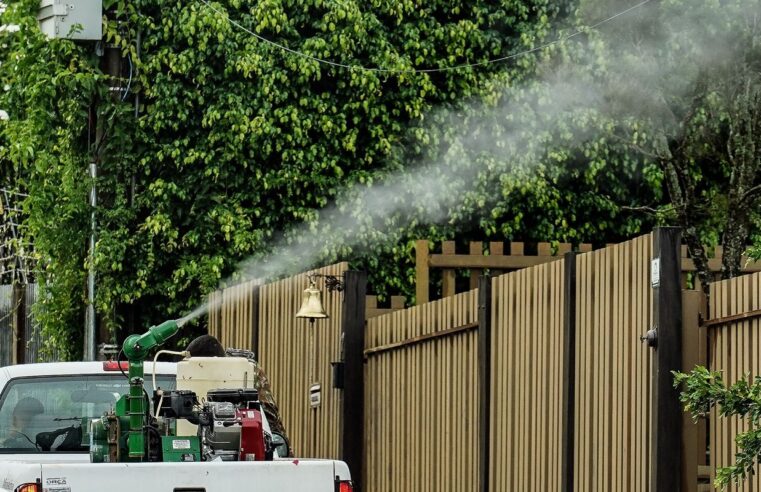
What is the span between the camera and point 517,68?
19.0 m

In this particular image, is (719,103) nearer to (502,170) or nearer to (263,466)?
(502,170)

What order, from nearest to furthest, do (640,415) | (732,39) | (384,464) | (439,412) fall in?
(640,415) → (439,412) → (384,464) → (732,39)

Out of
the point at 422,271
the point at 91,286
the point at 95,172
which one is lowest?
the point at 422,271

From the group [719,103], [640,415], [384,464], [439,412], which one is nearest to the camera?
[640,415]

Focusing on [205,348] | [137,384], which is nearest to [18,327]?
[205,348]

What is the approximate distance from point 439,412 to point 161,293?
8.00 metres

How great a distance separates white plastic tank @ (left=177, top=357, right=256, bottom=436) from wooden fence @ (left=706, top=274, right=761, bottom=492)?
8.90 ft

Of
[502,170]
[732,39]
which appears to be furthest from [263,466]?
[502,170]

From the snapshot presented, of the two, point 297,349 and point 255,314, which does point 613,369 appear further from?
point 255,314

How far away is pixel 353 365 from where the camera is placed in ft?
43.9

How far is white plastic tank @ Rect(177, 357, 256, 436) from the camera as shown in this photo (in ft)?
29.6

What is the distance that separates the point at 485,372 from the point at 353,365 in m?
2.70

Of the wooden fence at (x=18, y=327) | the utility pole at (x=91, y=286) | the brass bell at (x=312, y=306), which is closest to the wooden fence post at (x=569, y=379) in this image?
the brass bell at (x=312, y=306)

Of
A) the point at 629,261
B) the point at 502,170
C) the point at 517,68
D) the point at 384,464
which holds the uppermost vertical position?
the point at 517,68
